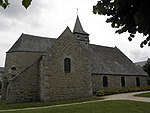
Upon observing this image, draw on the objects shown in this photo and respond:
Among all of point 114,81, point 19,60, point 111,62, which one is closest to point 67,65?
point 114,81

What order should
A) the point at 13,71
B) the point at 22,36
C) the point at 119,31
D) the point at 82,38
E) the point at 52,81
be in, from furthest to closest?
1. the point at 82,38
2. the point at 22,36
3. the point at 13,71
4. the point at 52,81
5. the point at 119,31

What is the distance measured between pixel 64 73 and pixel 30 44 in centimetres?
1063

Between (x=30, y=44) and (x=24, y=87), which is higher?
(x=30, y=44)

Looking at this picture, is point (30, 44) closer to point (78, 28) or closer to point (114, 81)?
point (78, 28)

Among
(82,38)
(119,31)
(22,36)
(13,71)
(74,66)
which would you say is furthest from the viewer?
(82,38)

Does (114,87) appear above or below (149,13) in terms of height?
below

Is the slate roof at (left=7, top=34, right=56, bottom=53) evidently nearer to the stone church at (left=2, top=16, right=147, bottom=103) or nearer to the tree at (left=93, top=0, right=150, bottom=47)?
the stone church at (left=2, top=16, right=147, bottom=103)

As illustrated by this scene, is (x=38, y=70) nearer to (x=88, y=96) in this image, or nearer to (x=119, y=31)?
(x=88, y=96)

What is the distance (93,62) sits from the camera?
25.9 meters

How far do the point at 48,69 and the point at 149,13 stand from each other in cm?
1730

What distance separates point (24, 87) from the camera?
64.6 feet

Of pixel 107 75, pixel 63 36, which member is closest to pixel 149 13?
pixel 63 36

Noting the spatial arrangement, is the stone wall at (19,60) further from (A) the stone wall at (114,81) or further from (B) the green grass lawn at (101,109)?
(B) the green grass lawn at (101,109)

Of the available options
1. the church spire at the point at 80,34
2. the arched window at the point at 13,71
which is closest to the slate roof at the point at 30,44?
the arched window at the point at 13,71
